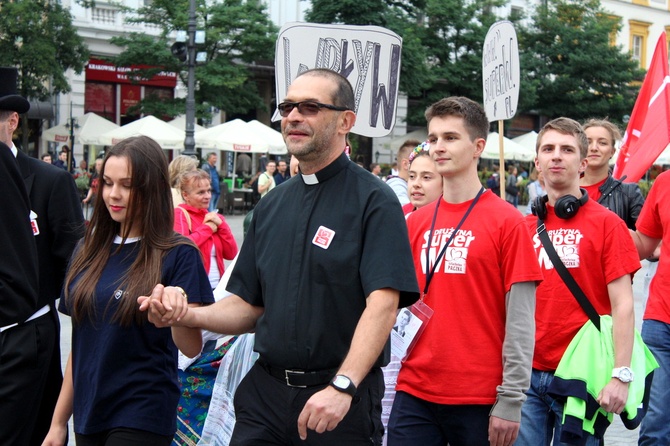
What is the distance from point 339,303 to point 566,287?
5.19 feet

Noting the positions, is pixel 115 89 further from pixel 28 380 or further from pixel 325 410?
pixel 325 410

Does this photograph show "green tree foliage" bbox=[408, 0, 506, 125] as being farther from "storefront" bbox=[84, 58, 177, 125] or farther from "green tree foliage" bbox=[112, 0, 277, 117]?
"storefront" bbox=[84, 58, 177, 125]

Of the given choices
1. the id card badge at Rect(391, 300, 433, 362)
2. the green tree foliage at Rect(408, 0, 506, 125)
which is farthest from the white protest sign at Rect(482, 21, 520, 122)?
the green tree foliage at Rect(408, 0, 506, 125)

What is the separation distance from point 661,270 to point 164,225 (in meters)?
2.74

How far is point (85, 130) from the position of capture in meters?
29.2

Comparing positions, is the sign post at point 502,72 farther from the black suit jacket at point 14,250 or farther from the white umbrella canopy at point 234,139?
the white umbrella canopy at point 234,139

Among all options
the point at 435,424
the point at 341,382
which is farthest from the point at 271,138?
the point at 341,382

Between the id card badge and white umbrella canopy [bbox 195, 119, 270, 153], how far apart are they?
23.7m

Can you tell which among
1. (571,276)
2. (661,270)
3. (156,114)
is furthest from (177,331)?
(156,114)

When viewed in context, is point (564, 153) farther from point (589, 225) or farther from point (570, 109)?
→ point (570, 109)

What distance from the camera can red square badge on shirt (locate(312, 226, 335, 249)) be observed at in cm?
321

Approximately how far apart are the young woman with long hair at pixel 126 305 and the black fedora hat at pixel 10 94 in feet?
2.88

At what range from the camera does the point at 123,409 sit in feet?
11.6

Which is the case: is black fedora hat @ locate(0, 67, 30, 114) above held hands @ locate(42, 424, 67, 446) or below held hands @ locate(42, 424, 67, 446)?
above
